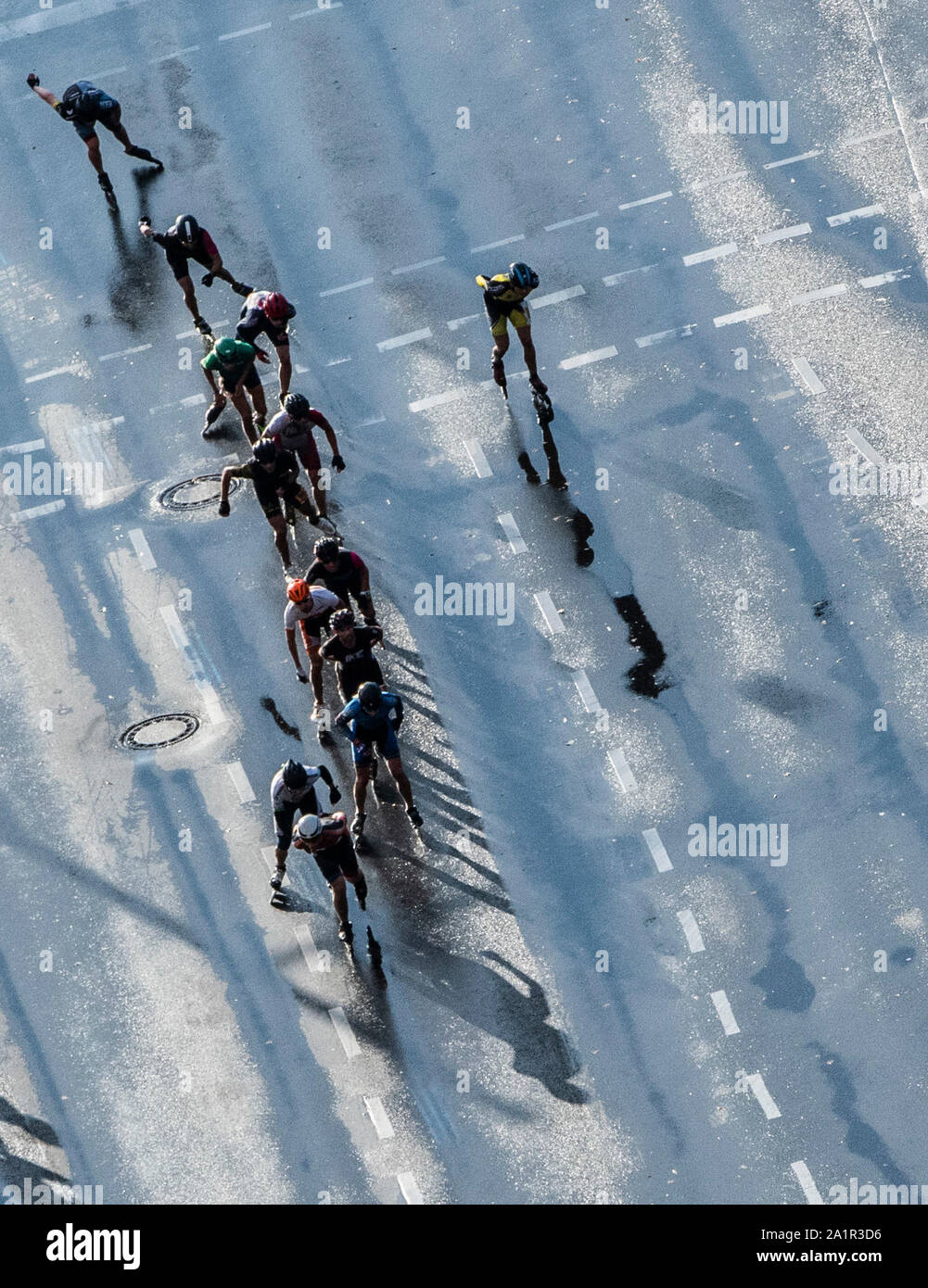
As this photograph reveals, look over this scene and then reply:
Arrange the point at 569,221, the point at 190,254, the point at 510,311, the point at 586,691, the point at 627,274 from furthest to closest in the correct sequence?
the point at 569,221, the point at 627,274, the point at 190,254, the point at 510,311, the point at 586,691

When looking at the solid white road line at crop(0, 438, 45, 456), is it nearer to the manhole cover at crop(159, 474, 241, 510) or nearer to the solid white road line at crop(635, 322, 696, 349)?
the manhole cover at crop(159, 474, 241, 510)

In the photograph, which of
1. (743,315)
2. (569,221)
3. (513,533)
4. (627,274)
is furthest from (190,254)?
(743,315)

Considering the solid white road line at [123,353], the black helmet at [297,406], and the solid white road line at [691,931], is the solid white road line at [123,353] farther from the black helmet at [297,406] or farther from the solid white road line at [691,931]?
the solid white road line at [691,931]

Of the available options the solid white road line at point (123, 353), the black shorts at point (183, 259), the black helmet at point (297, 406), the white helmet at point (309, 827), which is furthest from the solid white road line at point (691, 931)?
the solid white road line at point (123, 353)

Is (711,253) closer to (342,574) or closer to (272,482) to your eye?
(272,482)

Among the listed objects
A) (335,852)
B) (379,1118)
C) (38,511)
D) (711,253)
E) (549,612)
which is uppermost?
(711,253)

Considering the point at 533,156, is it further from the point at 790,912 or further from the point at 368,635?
the point at 790,912
